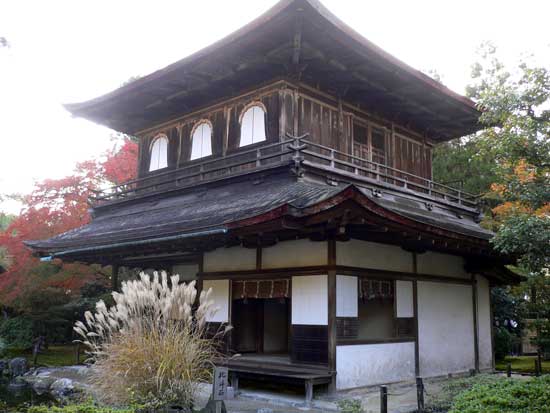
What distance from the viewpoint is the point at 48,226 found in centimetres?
1566

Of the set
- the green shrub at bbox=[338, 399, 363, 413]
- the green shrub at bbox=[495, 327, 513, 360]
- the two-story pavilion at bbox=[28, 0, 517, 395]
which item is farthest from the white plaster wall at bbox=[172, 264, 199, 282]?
the green shrub at bbox=[495, 327, 513, 360]

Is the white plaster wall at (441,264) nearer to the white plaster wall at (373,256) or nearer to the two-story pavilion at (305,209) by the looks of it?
the two-story pavilion at (305,209)

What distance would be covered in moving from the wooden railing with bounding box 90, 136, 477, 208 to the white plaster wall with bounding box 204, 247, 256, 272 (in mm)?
1652

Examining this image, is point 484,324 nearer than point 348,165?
No

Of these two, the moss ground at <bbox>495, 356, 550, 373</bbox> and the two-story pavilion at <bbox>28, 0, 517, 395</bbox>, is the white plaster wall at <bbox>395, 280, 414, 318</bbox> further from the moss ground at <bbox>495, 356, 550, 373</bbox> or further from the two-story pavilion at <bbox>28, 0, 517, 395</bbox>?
the moss ground at <bbox>495, 356, 550, 373</bbox>

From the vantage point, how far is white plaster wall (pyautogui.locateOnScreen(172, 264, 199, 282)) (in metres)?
13.9

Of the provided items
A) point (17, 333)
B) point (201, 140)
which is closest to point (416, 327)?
point (201, 140)

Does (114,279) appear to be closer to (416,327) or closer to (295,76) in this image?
(295,76)

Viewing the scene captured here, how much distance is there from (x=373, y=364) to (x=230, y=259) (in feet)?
11.9

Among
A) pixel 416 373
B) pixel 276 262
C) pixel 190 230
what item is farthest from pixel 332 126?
pixel 416 373

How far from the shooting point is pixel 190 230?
9758 mm

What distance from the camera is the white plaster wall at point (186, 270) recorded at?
13875 millimetres

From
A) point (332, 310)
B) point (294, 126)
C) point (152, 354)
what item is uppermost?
point (294, 126)

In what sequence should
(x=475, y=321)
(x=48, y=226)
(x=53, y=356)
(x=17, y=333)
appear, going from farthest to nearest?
(x=53, y=356), (x=17, y=333), (x=48, y=226), (x=475, y=321)
